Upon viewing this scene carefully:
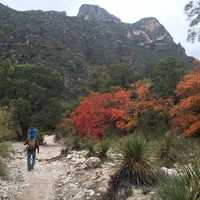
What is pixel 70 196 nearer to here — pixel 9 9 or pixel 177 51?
pixel 9 9

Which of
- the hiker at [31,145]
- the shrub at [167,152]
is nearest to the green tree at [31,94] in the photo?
the hiker at [31,145]

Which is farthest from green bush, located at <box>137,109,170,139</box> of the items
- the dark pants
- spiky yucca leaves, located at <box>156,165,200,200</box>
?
spiky yucca leaves, located at <box>156,165,200,200</box>

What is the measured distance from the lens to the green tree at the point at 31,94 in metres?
41.7

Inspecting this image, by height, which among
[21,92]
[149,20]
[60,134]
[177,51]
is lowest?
[60,134]

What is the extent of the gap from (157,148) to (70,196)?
514 centimetres

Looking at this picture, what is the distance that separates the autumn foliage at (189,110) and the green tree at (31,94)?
62.4 feet

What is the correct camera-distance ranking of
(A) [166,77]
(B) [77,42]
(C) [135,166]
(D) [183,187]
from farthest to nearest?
(B) [77,42]
(A) [166,77]
(C) [135,166]
(D) [183,187]

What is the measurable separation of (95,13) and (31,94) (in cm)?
13177

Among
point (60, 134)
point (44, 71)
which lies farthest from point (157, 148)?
point (44, 71)

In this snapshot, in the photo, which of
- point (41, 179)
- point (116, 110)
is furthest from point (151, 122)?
point (41, 179)

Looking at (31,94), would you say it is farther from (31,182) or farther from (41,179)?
(31,182)

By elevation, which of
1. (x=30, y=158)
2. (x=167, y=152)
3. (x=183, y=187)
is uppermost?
(x=183, y=187)

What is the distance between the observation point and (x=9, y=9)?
10094 cm

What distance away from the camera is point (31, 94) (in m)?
43.9
